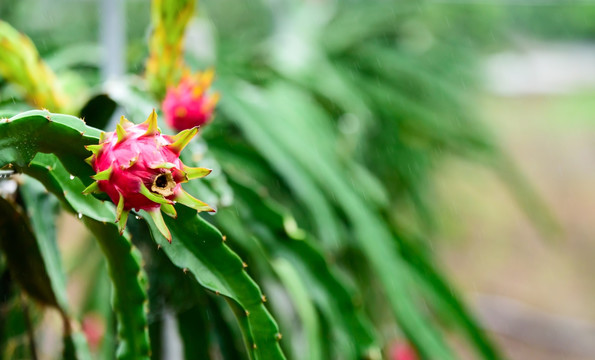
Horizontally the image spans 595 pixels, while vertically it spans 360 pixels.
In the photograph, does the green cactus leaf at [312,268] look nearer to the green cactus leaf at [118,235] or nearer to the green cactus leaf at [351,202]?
the green cactus leaf at [351,202]

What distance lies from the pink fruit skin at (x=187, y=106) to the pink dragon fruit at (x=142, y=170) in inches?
8.8

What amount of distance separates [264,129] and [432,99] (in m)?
0.93

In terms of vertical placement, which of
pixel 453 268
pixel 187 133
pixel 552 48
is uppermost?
pixel 187 133

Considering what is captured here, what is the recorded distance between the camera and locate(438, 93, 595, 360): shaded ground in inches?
120

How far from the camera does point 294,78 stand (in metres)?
1.18

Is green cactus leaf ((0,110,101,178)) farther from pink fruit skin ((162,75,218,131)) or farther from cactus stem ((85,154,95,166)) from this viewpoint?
Answer: pink fruit skin ((162,75,218,131))

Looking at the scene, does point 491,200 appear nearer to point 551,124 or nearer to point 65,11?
point 551,124

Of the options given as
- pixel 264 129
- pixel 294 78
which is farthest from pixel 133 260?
pixel 294 78

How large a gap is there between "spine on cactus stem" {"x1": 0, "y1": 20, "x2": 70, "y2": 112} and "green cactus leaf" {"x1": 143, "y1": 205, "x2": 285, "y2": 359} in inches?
10.7

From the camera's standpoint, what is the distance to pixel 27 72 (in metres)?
0.56

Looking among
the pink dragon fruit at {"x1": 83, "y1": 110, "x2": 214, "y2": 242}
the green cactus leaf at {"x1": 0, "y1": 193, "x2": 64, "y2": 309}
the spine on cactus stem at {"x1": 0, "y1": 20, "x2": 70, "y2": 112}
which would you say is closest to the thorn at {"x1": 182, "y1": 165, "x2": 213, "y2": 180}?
the pink dragon fruit at {"x1": 83, "y1": 110, "x2": 214, "y2": 242}

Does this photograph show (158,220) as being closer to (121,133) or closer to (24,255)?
(121,133)

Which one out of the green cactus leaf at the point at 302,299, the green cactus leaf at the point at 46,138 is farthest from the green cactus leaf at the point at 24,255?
the green cactus leaf at the point at 302,299

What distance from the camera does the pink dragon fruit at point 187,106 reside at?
1.81ft
